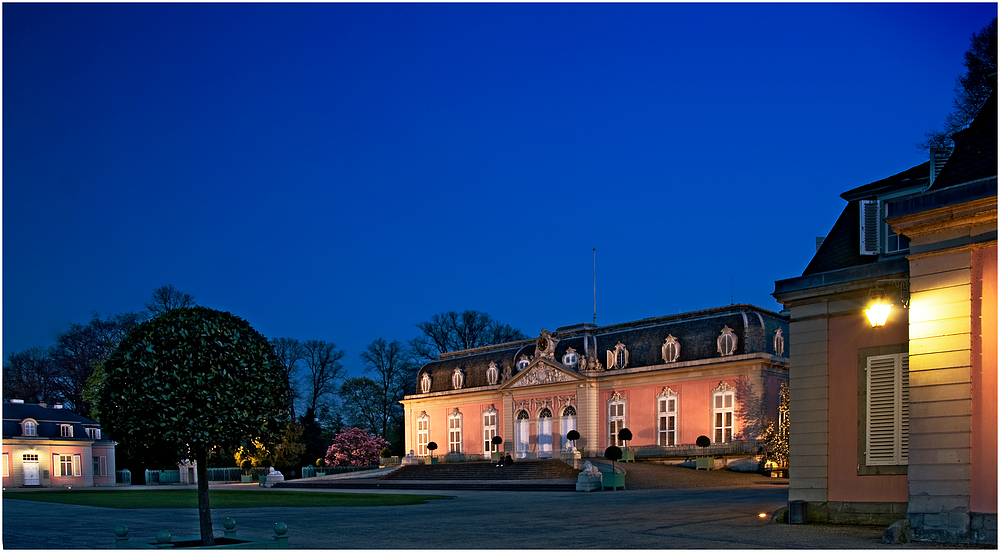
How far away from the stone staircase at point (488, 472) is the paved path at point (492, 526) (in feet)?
58.4

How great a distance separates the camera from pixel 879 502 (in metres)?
14.0

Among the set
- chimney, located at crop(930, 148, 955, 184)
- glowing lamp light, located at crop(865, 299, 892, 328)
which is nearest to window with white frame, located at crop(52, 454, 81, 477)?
glowing lamp light, located at crop(865, 299, 892, 328)

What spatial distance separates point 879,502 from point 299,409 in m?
66.2

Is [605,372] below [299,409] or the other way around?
below

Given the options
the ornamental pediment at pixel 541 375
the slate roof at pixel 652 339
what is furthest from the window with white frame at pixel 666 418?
the ornamental pediment at pixel 541 375

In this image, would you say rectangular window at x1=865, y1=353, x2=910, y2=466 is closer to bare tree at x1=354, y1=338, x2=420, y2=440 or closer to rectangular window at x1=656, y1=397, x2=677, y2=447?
rectangular window at x1=656, y1=397, x2=677, y2=447

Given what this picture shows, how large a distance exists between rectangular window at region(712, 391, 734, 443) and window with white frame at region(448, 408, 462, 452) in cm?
2049

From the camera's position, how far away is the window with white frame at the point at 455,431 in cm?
6141

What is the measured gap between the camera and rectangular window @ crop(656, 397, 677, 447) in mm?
48688

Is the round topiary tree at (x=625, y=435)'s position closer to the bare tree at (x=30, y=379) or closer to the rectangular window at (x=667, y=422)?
the rectangular window at (x=667, y=422)

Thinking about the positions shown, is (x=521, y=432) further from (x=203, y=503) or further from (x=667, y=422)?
(x=203, y=503)

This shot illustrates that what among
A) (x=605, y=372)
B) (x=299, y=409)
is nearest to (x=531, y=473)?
(x=605, y=372)

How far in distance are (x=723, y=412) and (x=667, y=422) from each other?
3753mm

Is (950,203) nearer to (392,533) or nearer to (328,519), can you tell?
(392,533)
